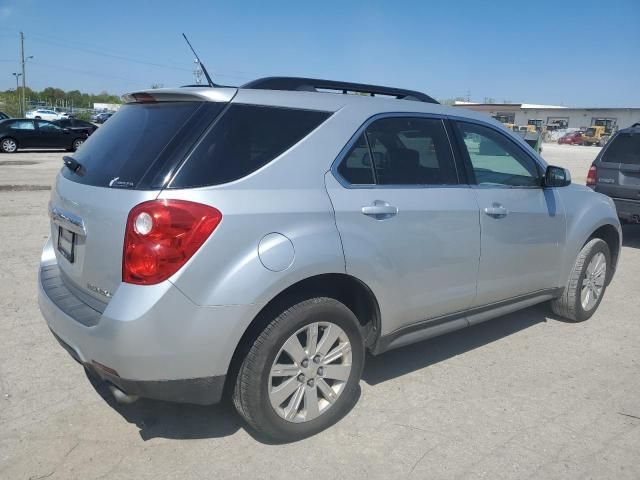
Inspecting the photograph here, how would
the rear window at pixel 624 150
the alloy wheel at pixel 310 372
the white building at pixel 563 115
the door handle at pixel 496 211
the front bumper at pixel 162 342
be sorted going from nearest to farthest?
the front bumper at pixel 162 342
the alloy wheel at pixel 310 372
the door handle at pixel 496 211
the rear window at pixel 624 150
the white building at pixel 563 115

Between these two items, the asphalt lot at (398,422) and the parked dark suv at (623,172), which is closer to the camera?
the asphalt lot at (398,422)

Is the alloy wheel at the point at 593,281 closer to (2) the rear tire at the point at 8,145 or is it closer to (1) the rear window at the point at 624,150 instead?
(1) the rear window at the point at 624,150

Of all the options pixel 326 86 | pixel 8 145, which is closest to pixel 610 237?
pixel 326 86

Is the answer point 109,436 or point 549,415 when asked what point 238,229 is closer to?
point 109,436

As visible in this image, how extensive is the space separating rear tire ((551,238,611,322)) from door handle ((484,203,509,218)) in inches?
52.0

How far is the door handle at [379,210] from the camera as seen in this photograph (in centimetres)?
293

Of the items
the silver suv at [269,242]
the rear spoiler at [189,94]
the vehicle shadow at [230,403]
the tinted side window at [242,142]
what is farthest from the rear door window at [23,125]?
the tinted side window at [242,142]

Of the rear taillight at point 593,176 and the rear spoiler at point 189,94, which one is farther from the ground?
the rear spoiler at point 189,94

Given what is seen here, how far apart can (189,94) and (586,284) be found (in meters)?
3.87

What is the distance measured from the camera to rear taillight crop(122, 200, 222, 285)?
92.9 inches

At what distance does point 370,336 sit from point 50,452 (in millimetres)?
1802

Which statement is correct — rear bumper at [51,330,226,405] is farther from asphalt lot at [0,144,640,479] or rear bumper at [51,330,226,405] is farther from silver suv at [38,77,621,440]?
asphalt lot at [0,144,640,479]

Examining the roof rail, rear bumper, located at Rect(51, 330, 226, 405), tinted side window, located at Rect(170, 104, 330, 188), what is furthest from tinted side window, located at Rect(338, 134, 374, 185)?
rear bumper, located at Rect(51, 330, 226, 405)

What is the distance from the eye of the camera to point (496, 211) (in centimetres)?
369
